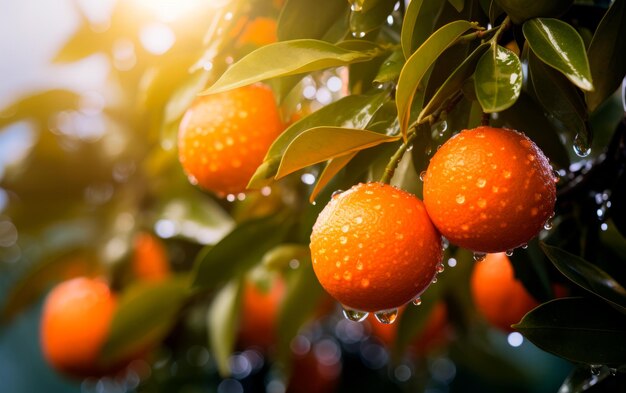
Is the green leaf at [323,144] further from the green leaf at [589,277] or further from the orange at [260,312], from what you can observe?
the orange at [260,312]

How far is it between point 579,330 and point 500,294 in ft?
0.91

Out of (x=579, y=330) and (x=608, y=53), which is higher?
(x=608, y=53)

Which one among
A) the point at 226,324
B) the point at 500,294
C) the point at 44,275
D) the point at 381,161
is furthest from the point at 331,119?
the point at 44,275

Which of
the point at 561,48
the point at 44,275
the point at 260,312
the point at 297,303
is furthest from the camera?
the point at 44,275

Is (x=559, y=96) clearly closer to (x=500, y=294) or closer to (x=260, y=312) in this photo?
(x=500, y=294)

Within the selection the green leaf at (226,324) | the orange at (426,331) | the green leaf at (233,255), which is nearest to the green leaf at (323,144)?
the green leaf at (233,255)

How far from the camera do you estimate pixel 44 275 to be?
4.75ft

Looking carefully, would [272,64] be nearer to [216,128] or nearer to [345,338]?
[216,128]

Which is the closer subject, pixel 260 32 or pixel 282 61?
pixel 282 61

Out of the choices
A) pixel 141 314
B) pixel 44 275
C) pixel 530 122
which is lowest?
pixel 44 275

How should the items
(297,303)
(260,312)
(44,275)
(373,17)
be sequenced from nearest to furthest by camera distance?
(373,17) < (297,303) < (260,312) < (44,275)

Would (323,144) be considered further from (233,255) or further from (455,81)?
(233,255)

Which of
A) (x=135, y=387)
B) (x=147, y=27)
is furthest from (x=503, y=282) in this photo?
(x=135, y=387)

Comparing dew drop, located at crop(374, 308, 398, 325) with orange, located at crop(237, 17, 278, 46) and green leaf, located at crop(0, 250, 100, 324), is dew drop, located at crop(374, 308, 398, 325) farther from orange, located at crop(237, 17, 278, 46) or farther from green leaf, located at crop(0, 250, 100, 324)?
green leaf, located at crop(0, 250, 100, 324)
